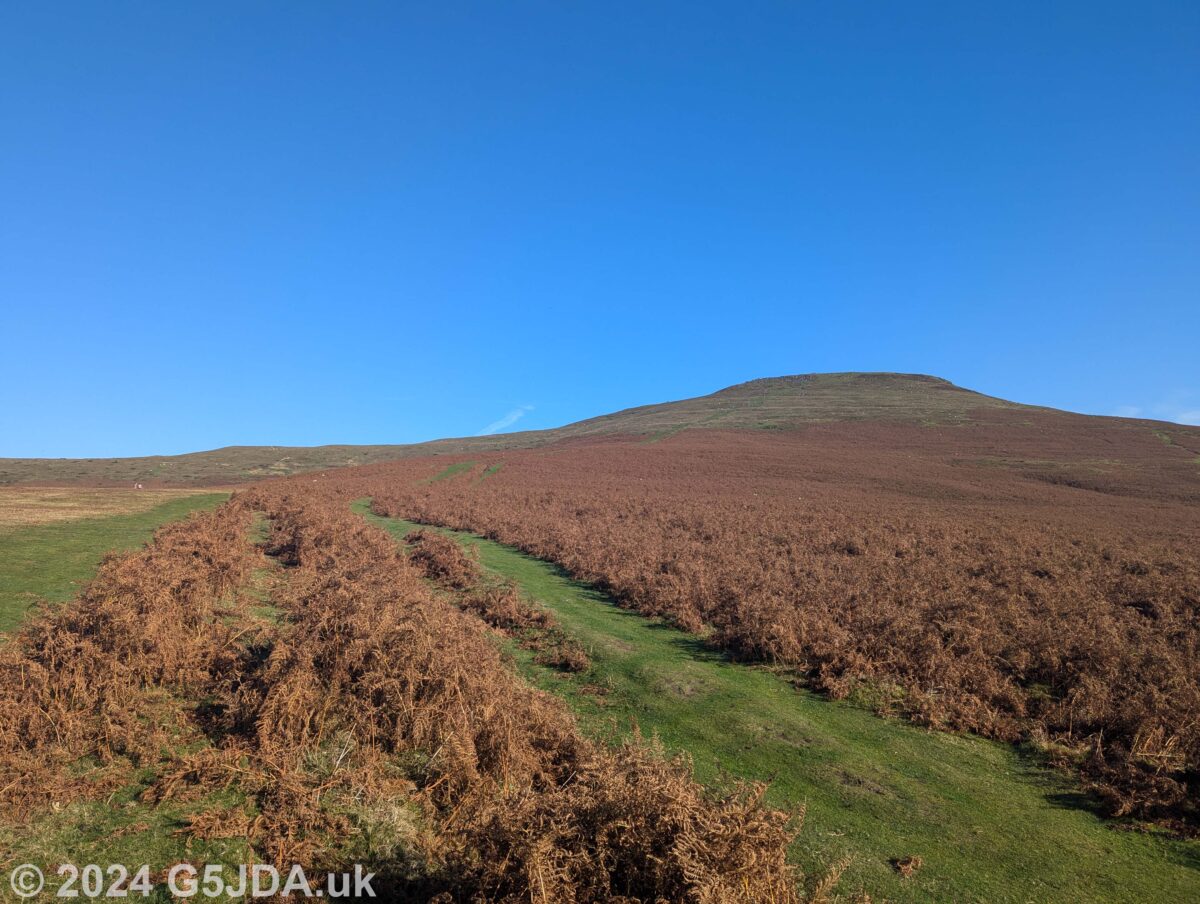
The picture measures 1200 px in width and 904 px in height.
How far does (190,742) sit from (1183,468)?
213 ft

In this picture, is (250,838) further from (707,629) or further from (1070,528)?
(1070,528)

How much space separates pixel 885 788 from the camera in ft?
28.9

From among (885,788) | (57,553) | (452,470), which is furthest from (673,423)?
(885,788)

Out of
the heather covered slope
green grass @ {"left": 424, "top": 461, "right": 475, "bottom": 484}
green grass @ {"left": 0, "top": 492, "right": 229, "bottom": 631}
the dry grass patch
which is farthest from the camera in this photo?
green grass @ {"left": 424, "top": 461, "right": 475, "bottom": 484}

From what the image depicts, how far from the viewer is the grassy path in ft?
22.7

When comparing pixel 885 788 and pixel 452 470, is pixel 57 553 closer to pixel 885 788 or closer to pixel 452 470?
pixel 885 788

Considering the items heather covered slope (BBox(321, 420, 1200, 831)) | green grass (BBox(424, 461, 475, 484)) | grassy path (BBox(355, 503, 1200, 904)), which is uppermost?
green grass (BBox(424, 461, 475, 484))

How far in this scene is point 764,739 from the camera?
10.2 m

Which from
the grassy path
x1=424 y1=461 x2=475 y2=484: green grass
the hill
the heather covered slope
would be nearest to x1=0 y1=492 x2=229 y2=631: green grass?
the grassy path

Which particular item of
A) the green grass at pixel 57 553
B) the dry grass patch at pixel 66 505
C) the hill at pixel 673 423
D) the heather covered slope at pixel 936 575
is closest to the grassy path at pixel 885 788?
the heather covered slope at pixel 936 575

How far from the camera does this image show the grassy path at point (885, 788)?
6.91 m

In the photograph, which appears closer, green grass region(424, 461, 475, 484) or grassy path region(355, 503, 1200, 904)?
grassy path region(355, 503, 1200, 904)

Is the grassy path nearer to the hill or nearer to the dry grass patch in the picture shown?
the dry grass patch

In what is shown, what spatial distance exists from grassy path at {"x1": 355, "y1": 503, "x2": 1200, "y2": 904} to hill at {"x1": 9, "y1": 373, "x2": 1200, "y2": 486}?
6164 cm
